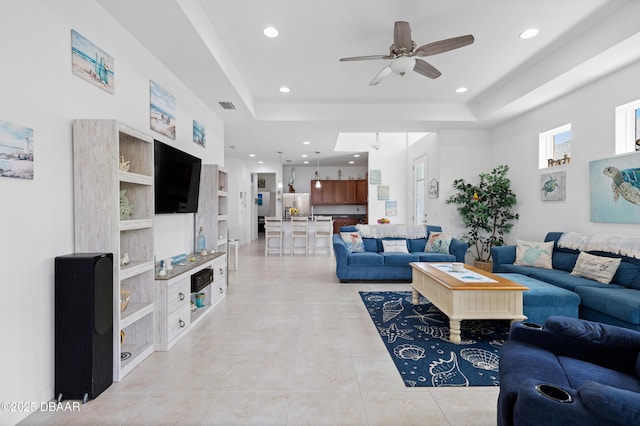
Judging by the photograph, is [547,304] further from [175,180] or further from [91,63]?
[91,63]

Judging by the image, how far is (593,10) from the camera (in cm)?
302

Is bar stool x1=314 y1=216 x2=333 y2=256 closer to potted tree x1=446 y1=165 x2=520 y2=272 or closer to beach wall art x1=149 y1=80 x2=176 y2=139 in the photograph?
potted tree x1=446 y1=165 x2=520 y2=272

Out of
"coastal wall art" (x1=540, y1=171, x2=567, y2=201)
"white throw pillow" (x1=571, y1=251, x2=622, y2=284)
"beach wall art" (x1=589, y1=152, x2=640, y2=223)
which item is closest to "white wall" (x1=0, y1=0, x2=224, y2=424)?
"white throw pillow" (x1=571, y1=251, x2=622, y2=284)

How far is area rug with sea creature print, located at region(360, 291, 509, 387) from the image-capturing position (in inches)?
90.4

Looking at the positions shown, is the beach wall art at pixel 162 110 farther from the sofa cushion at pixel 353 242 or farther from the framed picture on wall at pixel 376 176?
the framed picture on wall at pixel 376 176

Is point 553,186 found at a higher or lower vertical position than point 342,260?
higher

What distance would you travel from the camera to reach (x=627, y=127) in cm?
368

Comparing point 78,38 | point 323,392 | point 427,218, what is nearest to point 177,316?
point 323,392

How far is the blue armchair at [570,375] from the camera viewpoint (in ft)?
3.41

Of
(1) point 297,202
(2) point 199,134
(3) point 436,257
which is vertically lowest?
(3) point 436,257

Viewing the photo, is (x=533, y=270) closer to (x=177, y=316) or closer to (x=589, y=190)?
(x=589, y=190)

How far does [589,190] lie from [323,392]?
430 centimetres

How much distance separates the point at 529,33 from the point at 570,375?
138 inches

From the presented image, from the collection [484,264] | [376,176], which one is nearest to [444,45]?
[484,264]
